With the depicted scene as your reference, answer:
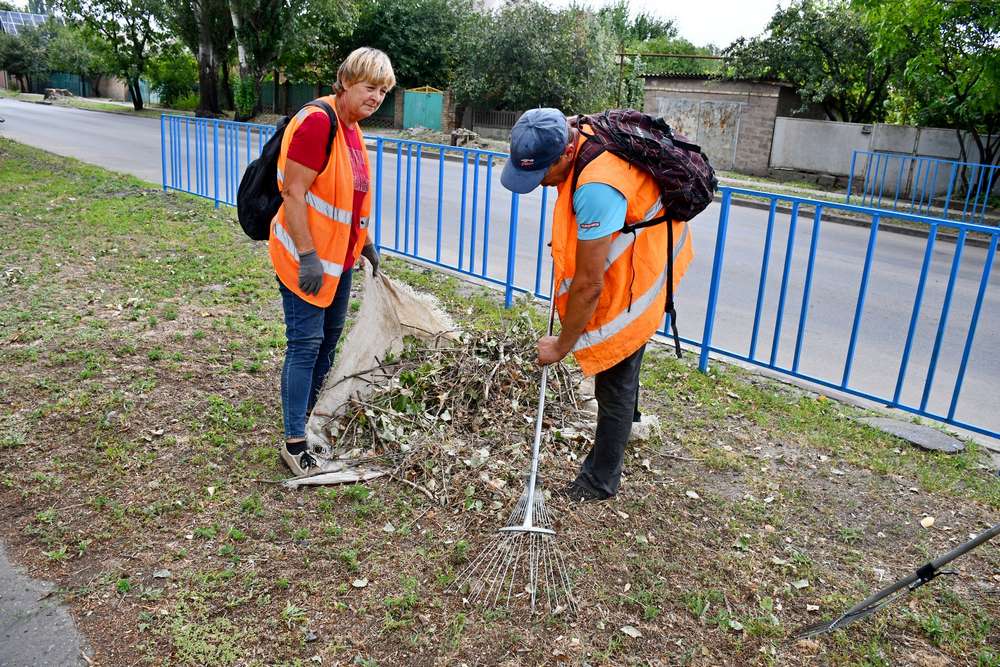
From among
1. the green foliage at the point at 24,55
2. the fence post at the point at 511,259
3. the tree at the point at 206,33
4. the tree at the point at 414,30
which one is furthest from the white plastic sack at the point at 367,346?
the green foliage at the point at 24,55

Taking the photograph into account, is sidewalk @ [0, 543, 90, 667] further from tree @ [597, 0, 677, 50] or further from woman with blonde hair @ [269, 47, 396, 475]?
tree @ [597, 0, 677, 50]

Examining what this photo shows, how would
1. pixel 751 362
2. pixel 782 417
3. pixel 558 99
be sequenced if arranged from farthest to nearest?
pixel 558 99
pixel 751 362
pixel 782 417

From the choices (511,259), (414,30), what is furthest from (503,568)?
(414,30)

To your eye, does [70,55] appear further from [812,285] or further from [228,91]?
[812,285]

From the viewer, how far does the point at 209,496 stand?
142 inches

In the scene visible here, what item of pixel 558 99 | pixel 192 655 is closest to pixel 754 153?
pixel 558 99

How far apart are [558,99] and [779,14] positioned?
302 inches

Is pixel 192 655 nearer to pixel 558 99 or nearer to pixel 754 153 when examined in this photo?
pixel 754 153

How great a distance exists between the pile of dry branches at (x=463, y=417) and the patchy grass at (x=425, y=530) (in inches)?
6.0

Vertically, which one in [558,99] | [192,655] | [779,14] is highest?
[779,14]

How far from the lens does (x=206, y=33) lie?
32000 mm

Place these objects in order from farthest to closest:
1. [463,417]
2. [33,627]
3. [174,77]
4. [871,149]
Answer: [174,77] → [871,149] → [463,417] → [33,627]

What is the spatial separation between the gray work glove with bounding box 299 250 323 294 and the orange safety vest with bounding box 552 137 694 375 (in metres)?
1.00

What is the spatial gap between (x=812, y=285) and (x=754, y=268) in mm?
696
